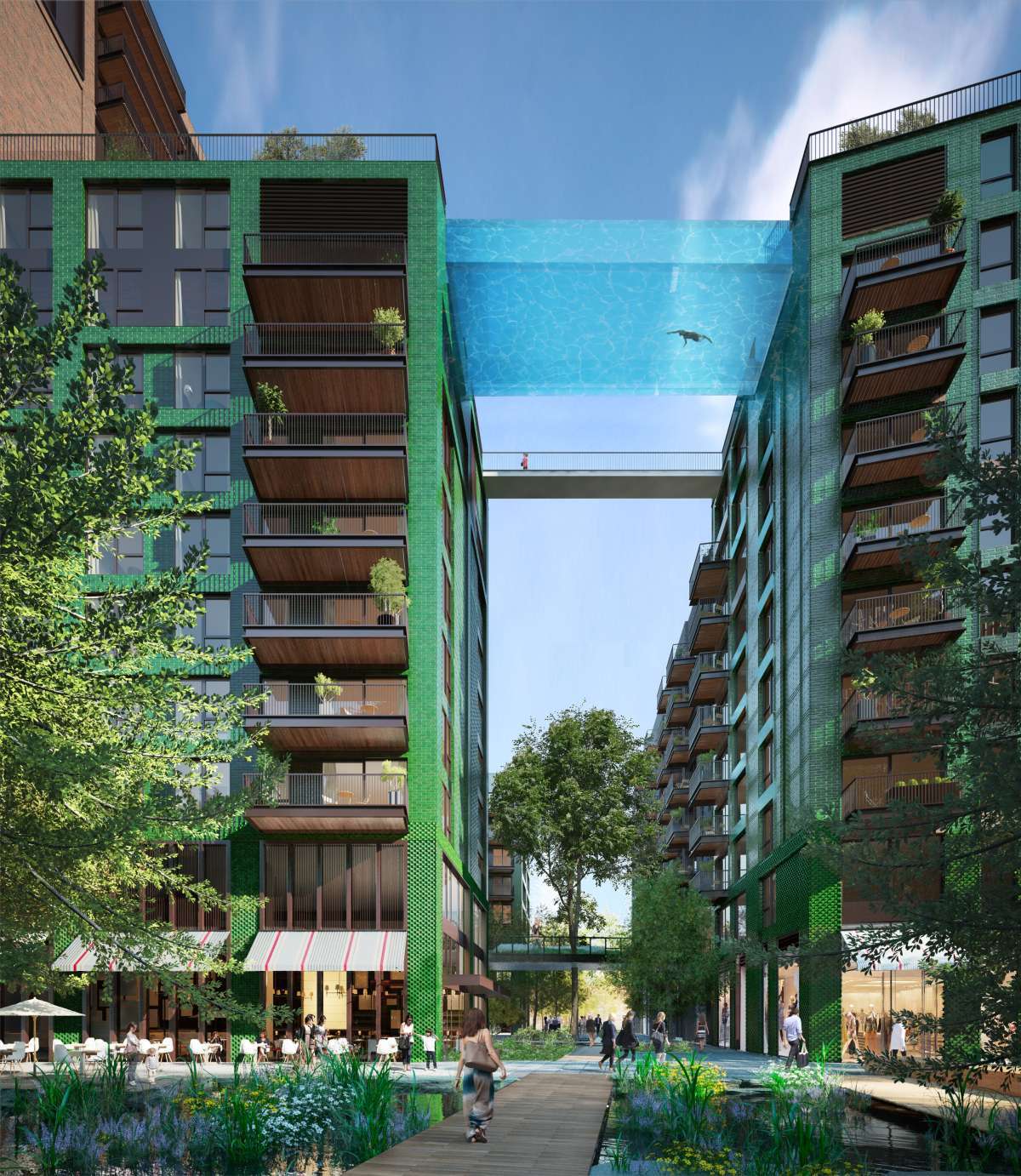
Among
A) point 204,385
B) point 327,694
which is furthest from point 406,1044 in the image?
point 204,385

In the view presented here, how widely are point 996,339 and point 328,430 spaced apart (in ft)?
67.7

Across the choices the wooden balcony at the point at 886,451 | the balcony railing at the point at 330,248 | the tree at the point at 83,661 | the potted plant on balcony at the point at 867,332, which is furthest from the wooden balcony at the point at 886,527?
the tree at the point at 83,661

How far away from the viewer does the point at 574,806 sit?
73750 millimetres

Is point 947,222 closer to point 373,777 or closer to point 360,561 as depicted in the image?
point 360,561

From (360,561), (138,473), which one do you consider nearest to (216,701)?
(138,473)

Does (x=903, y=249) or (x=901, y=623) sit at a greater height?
(x=903, y=249)

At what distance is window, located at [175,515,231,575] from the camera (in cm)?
4497

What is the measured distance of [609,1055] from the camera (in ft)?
116

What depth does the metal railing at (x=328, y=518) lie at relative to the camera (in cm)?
4394

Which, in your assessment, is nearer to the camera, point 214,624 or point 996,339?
point 996,339

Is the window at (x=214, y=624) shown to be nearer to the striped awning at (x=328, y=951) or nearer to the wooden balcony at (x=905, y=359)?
the striped awning at (x=328, y=951)

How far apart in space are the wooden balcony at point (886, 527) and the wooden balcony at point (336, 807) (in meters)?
15.1

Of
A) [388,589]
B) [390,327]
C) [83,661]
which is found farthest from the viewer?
[390,327]

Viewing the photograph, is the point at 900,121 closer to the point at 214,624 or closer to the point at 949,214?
the point at 949,214
